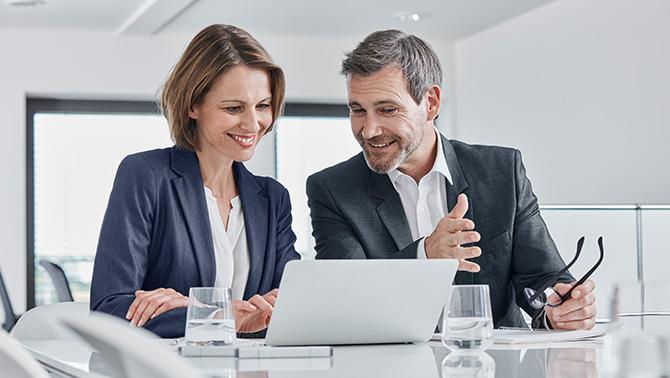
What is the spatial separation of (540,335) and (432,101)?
1.09 metres

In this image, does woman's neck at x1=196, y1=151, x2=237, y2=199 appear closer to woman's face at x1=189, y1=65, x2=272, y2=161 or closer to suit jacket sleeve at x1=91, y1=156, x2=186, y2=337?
woman's face at x1=189, y1=65, x2=272, y2=161

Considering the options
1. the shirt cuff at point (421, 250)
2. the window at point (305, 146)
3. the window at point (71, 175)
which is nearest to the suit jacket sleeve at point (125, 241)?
the shirt cuff at point (421, 250)

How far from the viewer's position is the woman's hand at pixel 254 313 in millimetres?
2264

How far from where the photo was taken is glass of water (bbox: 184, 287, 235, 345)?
6.61 feet

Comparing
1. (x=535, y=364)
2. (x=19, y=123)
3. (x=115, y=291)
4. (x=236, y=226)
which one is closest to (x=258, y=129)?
(x=236, y=226)

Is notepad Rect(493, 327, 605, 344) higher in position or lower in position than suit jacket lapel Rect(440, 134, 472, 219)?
lower

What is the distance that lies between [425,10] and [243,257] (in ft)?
15.0

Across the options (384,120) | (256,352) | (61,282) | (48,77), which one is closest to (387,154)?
(384,120)

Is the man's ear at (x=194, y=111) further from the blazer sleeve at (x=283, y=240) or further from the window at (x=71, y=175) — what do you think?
the window at (x=71, y=175)

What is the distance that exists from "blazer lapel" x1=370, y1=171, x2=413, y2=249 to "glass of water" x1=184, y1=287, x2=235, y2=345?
90 cm

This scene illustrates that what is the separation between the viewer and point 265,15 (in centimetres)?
708

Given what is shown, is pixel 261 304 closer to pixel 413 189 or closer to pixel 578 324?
pixel 578 324

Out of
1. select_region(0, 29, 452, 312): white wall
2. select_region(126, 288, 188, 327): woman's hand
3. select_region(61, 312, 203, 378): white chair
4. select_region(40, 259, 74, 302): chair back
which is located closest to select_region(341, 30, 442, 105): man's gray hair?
select_region(126, 288, 188, 327): woman's hand

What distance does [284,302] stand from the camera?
198cm
